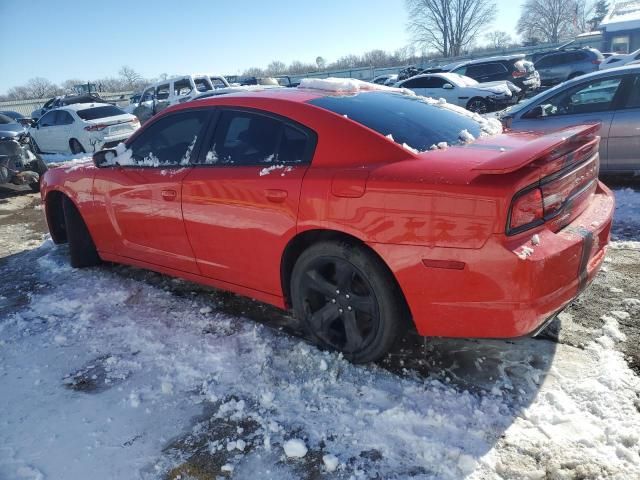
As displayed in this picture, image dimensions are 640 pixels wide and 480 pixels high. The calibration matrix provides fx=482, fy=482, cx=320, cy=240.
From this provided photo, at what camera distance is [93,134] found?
1276cm

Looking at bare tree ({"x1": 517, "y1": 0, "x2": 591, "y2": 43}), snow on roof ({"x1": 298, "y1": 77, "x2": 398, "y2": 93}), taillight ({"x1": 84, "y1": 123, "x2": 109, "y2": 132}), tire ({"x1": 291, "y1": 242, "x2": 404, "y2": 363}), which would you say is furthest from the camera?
bare tree ({"x1": 517, "y1": 0, "x2": 591, "y2": 43})

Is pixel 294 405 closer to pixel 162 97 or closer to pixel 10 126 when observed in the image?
pixel 10 126

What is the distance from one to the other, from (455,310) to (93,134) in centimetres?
1272

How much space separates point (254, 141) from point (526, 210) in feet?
5.62

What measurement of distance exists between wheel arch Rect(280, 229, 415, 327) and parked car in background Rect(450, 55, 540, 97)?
1647cm

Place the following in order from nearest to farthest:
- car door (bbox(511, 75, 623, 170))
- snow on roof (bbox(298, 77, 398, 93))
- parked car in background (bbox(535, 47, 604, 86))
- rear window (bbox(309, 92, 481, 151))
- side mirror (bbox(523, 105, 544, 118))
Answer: rear window (bbox(309, 92, 481, 151)) → snow on roof (bbox(298, 77, 398, 93)) → car door (bbox(511, 75, 623, 170)) → side mirror (bbox(523, 105, 544, 118)) → parked car in background (bbox(535, 47, 604, 86))

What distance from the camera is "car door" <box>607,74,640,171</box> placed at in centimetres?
569

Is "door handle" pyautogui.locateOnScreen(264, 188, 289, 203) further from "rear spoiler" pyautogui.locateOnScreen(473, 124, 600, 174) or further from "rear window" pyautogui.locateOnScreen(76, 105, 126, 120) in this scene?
"rear window" pyautogui.locateOnScreen(76, 105, 126, 120)

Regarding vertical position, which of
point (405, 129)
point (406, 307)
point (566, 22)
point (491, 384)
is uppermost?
point (566, 22)

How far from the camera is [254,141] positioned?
3.12 metres

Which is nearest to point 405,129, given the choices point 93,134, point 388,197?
point 388,197

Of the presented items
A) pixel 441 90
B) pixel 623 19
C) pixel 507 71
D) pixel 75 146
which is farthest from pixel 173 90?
pixel 623 19

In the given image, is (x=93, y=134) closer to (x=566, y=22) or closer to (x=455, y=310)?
(x=455, y=310)

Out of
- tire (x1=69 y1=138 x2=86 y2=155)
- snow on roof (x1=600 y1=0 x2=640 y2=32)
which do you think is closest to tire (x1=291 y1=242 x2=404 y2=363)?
tire (x1=69 y1=138 x2=86 y2=155)
